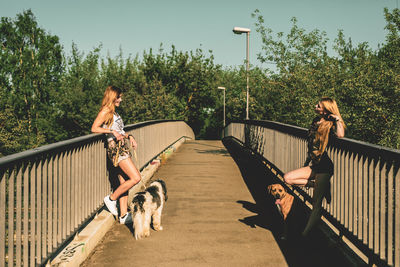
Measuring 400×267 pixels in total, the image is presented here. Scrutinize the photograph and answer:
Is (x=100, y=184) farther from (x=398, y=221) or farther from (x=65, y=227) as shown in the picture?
(x=398, y=221)

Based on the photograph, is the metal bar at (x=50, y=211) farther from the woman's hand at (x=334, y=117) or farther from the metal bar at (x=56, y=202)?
the woman's hand at (x=334, y=117)

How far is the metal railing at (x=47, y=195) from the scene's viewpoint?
2844 mm

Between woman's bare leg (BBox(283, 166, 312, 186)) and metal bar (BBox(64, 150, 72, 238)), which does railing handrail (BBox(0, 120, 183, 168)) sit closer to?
metal bar (BBox(64, 150, 72, 238))

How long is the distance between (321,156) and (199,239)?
187 centimetres

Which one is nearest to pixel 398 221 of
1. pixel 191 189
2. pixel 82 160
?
pixel 82 160

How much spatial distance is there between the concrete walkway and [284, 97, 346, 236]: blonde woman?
2.50ft

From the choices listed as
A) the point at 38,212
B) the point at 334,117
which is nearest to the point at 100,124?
the point at 38,212

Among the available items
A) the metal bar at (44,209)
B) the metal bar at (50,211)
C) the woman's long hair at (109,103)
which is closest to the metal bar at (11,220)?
the metal bar at (44,209)

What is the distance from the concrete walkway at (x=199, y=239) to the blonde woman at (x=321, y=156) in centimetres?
76

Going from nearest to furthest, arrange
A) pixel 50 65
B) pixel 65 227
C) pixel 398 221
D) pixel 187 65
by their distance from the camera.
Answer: pixel 398 221 < pixel 65 227 < pixel 187 65 < pixel 50 65

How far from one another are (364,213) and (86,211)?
3.22 m

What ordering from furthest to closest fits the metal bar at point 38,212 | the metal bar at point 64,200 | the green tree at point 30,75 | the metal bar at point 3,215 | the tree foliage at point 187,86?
the green tree at point 30,75
the tree foliage at point 187,86
the metal bar at point 64,200
the metal bar at point 38,212
the metal bar at point 3,215

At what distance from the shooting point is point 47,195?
357 centimetres

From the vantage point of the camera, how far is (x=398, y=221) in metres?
3.13
